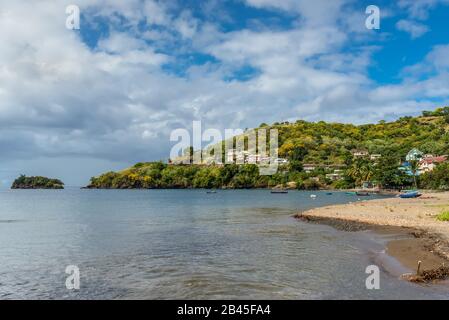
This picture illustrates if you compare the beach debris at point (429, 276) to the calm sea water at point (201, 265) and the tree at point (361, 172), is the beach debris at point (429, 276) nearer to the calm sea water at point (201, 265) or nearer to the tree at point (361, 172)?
the calm sea water at point (201, 265)

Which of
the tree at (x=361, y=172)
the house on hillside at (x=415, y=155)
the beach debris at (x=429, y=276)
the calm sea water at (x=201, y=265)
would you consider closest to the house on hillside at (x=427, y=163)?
the house on hillside at (x=415, y=155)

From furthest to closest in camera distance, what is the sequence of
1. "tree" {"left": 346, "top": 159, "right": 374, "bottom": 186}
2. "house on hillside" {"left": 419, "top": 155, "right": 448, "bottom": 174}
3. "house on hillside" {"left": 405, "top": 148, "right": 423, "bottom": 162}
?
"house on hillside" {"left": 405, "top": 148, "right": 423, "bottom": 162}, "tree" {"left": 346, "top": 159, "right": 374, "bottom": 186}, "house on hillside" {"left": 419, "top": 155, "right": 448, "bottom": 174}

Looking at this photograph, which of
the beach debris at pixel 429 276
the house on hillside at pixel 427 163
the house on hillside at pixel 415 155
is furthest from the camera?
the house on hillside at pixel 415 155

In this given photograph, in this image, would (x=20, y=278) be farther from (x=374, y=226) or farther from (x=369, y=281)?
(x=374, y=226)

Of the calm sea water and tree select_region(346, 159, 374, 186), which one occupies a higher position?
tree select_region(346, 159, 374, 186)

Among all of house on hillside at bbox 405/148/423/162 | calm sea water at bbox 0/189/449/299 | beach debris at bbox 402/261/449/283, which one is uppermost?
house on hillside at bbox 405/148/423/162

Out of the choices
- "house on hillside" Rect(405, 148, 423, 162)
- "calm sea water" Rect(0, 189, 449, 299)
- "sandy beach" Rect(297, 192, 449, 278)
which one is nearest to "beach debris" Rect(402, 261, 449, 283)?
"calm sea water" Rect(0, 189, 449, 299)

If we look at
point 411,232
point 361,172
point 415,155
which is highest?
point 415,155

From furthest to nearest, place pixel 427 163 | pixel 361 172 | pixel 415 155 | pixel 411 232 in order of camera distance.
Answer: pixel 415 155
pixel 361 172
pixel 427 163
pixel 411 232

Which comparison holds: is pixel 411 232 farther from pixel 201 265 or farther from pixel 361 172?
pixel 361 172

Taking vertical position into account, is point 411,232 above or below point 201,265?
above

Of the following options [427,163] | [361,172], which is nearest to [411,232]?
[361,172]

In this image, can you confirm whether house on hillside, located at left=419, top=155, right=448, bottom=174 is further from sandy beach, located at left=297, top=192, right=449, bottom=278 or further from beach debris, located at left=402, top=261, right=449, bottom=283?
beach debris, located at left=402, top=261, right=449, bottom=283

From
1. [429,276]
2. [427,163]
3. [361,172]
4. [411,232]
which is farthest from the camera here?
[361,172]
